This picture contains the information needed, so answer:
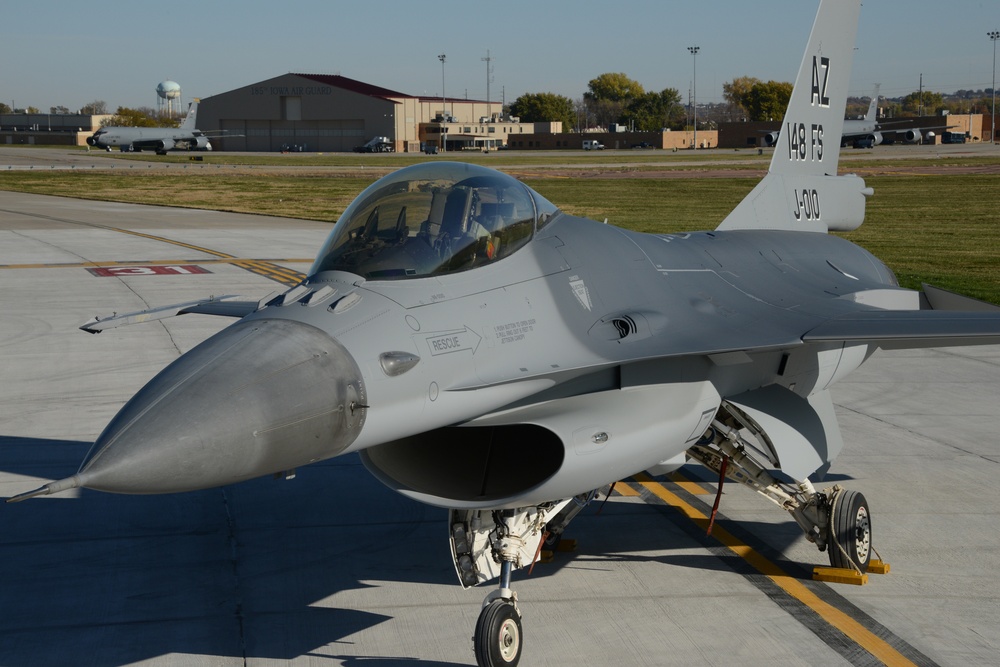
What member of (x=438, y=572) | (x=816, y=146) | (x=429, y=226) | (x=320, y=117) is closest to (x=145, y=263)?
(x=816, y=146)

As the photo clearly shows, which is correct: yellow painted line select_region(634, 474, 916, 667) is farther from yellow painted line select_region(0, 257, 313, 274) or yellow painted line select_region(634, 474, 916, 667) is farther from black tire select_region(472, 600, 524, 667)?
yellow painted line select_region(0, 257, 313, 274)

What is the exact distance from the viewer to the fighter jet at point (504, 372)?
541 cm

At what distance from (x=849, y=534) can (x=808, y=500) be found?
0.43 metres

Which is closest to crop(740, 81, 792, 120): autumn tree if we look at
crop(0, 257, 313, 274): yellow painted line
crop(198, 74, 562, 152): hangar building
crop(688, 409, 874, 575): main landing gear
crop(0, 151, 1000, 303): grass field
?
crop(198, 74, 562, 152): hangar building

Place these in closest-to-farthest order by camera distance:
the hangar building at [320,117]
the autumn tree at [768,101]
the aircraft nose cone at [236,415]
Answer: the aircraft nose cone at [236,415] < the hangar building at [320,117] < the autumn tree at [768,101]

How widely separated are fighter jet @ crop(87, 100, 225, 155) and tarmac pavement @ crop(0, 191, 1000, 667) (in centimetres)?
9945

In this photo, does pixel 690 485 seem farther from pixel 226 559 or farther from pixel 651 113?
pixel 651 113

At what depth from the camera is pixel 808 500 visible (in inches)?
341

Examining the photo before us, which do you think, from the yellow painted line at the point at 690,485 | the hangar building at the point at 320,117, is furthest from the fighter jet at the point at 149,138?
the yellow painted line at the point at 690,485

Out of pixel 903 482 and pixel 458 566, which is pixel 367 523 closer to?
pixel 458 566

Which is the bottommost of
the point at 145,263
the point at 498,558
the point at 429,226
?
the point at 145,263

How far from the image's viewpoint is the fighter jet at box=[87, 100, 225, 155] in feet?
347

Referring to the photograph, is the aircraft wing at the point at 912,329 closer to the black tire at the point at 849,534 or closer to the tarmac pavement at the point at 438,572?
the black tire at the point at 849,534

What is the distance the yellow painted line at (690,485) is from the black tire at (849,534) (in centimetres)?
214
